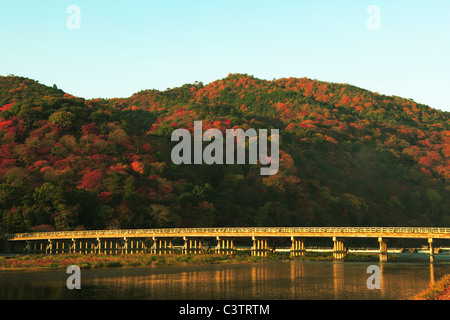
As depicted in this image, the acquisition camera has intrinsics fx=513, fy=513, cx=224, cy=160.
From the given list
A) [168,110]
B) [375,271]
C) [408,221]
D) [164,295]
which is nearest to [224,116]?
[168,110]

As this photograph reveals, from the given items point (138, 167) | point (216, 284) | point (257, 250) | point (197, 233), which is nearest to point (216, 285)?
point (216, 284)

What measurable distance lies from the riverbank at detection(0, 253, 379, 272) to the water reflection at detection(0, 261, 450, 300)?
201 inches

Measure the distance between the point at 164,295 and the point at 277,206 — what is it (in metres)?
72.9

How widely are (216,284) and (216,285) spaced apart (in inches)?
29.8

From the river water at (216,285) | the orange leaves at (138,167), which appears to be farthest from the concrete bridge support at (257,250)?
the orange leaves at (138,167)

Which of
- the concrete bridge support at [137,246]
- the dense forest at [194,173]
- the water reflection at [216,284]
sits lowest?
the concrete bridge support at [137,246]

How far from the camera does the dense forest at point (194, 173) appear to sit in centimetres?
8812

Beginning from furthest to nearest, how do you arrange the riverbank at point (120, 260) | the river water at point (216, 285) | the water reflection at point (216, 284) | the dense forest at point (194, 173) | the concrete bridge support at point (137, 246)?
the dense forest at point (194, 173), the concrete bridge support at point (137, 246), the riverbank at point (120, 260), the water reflection at point (216, 284), the river water at point (216, 285)

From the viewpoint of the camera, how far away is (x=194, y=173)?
118 m

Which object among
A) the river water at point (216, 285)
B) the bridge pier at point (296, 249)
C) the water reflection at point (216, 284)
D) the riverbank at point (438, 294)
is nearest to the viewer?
the riverbank at point (438, 294)

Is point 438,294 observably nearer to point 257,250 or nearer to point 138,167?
point 257,250

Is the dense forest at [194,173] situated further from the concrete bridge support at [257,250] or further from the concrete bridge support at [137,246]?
the concrete bridge support at [257,250]

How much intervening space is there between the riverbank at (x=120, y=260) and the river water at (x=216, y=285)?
4.39 metres

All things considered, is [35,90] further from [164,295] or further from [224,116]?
[164,295]
